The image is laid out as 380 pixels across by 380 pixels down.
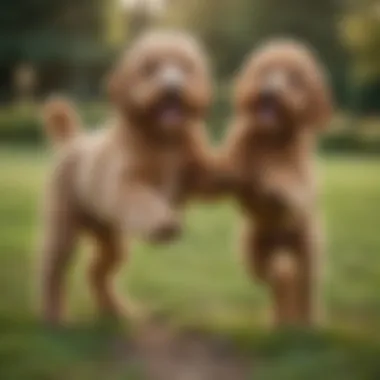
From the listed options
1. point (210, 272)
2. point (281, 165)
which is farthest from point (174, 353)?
point (281, 165)

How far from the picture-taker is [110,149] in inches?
30.7

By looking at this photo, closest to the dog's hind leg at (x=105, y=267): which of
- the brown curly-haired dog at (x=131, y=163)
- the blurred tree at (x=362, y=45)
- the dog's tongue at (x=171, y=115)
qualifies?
the brown curly-haired dog at (x=131, y=163)

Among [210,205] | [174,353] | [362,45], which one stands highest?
[362,45]

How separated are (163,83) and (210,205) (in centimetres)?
11

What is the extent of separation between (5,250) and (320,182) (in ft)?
0.86

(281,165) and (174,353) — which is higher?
(281,165)

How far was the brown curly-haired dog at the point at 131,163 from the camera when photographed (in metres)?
0.76

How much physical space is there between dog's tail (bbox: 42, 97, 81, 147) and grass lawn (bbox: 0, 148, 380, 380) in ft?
0.06

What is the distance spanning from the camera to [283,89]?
76 centimetres

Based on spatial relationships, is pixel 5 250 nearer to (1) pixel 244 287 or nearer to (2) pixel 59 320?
(2) pixel 59 320

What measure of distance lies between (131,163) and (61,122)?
73mm

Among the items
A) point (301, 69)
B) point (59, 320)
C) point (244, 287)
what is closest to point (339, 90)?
point (301, 69)

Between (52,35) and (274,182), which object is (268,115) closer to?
(274,182)

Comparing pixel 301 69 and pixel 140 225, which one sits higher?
pixel 301 69
